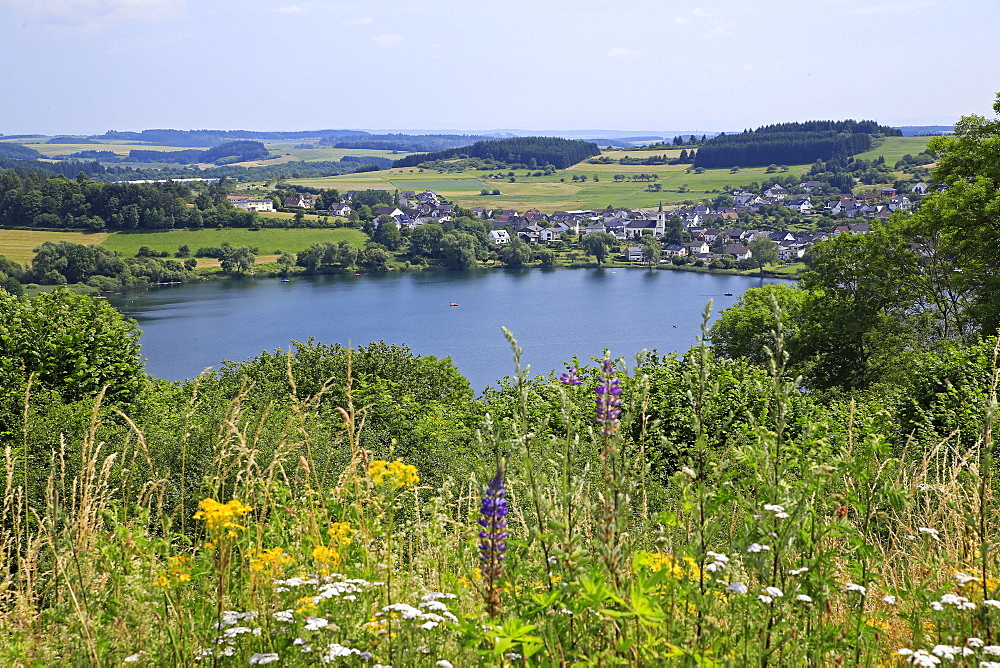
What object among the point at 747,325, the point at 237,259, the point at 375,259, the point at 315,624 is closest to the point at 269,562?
the point at 315,624

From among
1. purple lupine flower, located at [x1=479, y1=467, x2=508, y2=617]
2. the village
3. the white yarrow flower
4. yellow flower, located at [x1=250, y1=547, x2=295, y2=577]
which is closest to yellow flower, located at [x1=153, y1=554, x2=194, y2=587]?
yellow flower, located at [x1=250, y1=547, x2=295, y2=577]

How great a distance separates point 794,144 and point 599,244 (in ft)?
288

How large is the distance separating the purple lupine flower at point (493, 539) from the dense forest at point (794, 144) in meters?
168

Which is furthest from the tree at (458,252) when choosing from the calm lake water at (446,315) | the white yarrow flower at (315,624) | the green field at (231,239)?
the white yarrow flower at (315,624)

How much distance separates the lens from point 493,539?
208cm

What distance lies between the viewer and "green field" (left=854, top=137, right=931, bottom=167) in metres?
147

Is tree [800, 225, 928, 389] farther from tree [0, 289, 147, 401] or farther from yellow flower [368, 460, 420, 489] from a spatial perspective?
yellow flower [368, 460, 420, 489]

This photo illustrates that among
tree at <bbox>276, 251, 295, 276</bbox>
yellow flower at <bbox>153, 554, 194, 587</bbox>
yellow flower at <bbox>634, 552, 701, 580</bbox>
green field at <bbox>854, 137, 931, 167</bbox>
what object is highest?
green field at <bbox>854, 137, 931, 167</bbox>

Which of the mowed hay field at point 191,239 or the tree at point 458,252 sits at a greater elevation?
the mowed hay field at point 191,239

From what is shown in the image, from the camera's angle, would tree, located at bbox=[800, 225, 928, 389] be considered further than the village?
No

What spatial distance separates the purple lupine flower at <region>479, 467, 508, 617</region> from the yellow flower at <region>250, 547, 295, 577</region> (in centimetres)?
67

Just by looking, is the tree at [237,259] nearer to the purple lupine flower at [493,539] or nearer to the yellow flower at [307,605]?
the yellow flower at [307,605]

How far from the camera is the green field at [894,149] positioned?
147m

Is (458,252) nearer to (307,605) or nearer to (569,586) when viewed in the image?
(307,605)
